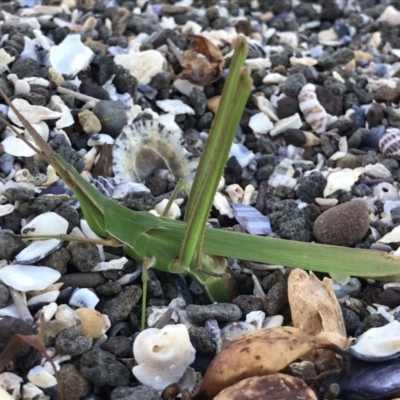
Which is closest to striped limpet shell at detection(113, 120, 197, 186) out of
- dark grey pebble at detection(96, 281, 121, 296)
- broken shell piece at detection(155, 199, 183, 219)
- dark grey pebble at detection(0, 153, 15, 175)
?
broken shell piece at detection(155, 199, 183, 219)

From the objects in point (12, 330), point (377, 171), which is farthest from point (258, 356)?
point (377, 171)

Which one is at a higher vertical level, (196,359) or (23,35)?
(23,35)

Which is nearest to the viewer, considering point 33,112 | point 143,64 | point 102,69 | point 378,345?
point 378,345

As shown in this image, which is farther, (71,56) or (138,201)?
(71,56)

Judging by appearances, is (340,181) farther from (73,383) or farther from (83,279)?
(73,383)

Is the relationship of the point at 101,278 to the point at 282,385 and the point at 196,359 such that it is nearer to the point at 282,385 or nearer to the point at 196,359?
the point at 196,359

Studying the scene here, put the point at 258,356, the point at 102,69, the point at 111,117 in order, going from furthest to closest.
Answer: the point at 102,69 → the point at 111,117 → the point at 258,356

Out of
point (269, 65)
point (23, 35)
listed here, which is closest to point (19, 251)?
point (23, 35)

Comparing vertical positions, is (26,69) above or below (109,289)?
above
